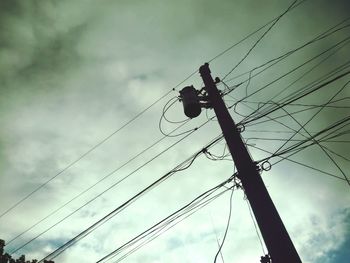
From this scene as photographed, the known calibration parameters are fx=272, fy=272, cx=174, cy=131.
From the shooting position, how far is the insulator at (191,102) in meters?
6.86

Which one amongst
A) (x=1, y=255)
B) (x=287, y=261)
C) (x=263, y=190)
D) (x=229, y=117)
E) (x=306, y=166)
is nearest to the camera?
(x=287, y=261)

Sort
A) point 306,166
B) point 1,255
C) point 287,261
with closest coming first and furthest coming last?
1. point 287,261
2. point 306,166
3. point 1,255

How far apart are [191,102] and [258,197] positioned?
2.89 meters

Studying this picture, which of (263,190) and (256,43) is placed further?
(256,43)

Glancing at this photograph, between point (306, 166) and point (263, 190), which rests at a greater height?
point (306, 166)

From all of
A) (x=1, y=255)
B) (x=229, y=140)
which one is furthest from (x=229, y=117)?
(x=1, y=255)

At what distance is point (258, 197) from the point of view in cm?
508

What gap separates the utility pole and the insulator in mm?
416

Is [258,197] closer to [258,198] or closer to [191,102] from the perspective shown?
[258,198]

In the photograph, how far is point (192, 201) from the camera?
6.71 metres

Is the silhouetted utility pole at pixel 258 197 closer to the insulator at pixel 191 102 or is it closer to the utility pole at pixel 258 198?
the utility pole at pixel 258 198

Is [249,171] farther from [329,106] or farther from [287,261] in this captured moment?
[329,106]

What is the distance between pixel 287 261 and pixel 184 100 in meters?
4.23

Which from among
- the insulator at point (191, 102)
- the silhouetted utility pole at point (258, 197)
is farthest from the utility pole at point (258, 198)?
the insulator at point (191, 102)
